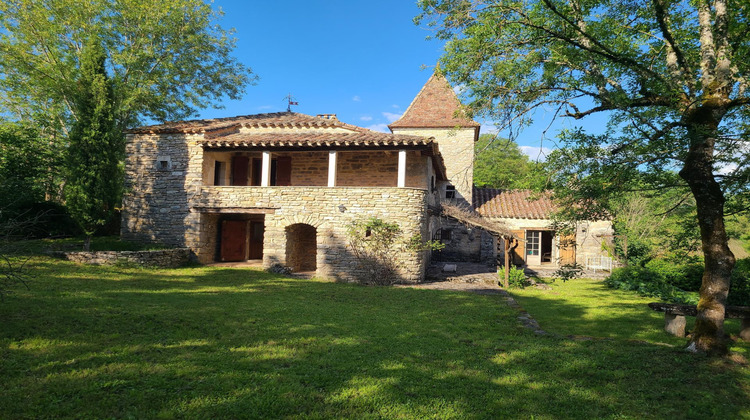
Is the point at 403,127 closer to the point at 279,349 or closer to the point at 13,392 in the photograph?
the point at 279,349

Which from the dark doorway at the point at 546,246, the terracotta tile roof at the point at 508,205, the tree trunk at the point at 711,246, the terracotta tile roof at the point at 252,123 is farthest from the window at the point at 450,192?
the tree trunk at the point at 711,246

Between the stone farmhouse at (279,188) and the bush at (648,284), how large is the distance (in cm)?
211

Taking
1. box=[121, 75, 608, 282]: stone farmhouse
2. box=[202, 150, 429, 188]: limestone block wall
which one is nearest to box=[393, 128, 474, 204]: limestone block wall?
box=[121, 75, 608, 282]: stone farmhouse

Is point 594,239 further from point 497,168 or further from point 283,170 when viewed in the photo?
point 497,168

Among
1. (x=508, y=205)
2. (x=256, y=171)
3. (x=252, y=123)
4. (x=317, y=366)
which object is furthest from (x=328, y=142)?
(x=508, y=205)

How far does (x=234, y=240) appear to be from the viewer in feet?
49.3

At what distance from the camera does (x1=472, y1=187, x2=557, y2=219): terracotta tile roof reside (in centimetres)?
1748

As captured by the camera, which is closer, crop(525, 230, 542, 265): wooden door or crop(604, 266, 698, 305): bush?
crop(604, 266, 698, 305): bush

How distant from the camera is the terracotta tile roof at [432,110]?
1888cm

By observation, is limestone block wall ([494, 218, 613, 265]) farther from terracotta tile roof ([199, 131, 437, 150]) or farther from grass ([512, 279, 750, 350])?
terracotta tile roof ([199, 131, 437, 150])

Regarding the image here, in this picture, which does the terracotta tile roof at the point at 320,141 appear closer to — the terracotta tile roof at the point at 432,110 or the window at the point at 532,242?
the terracotta tile roof at the point at 432,110

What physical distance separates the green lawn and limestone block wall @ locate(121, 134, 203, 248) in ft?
19.5

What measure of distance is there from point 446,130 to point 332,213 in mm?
9451

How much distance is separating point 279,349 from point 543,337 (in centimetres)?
429
